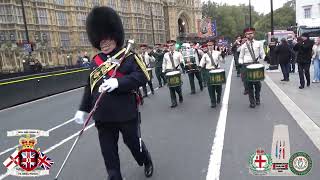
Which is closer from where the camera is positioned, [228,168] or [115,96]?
[115,96]

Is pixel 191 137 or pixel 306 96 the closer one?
pixel 191 137

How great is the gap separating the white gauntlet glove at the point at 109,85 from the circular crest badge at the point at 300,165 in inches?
100

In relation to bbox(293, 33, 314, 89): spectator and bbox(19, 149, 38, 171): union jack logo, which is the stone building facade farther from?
bbox(19, 149, 38, 171): union jack logo

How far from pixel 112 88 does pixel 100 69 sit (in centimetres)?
42

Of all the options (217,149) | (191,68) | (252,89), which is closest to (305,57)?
(191,68)

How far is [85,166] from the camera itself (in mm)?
6133

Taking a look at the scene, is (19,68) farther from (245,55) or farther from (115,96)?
(115,96)

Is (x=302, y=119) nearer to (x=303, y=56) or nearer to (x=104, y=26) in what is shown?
(x=104, y=26)

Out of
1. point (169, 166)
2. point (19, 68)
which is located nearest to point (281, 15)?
point (19, 68)

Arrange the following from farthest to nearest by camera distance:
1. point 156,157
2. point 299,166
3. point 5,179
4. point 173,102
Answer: point 173,102
point 156,157
point 5,179
point 299,166

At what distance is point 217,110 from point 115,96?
19.6ft

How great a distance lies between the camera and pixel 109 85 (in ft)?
14.5

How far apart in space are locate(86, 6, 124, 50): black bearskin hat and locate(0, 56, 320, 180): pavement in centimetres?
195

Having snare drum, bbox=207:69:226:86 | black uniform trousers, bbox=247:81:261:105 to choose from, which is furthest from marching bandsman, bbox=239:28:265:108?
snare drum, bbox=207:69:226:86
